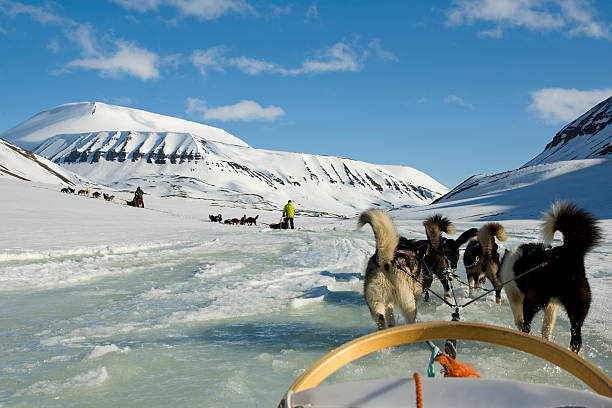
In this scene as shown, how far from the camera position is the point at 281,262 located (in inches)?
410

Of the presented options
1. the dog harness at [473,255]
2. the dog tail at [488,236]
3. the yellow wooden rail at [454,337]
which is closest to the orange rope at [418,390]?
the yellow wooden rail at [454,337]

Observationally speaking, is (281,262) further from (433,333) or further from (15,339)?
(433,333)

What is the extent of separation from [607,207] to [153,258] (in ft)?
91.9

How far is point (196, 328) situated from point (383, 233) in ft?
8.33

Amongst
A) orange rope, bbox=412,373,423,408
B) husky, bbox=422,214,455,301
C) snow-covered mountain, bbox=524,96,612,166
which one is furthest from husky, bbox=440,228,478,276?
snow-covered mountain, bbox=524,96,612,166

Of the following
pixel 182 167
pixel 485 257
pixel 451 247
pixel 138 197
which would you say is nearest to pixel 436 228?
pixel 451 247

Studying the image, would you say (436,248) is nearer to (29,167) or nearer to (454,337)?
(454,337)

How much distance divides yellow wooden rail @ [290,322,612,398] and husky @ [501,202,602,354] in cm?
197

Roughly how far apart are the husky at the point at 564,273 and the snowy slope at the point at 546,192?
23.2m

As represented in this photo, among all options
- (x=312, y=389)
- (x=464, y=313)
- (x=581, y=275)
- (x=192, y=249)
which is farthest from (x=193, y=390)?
(x=192, y=249)

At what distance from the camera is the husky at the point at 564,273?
12.2 ft

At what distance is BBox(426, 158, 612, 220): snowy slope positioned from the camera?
28906 millimetres

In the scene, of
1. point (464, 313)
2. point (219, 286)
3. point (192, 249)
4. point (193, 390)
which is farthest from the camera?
point (192, 249)

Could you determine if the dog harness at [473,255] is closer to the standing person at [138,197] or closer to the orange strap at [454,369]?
the orange strap at [454,369]
